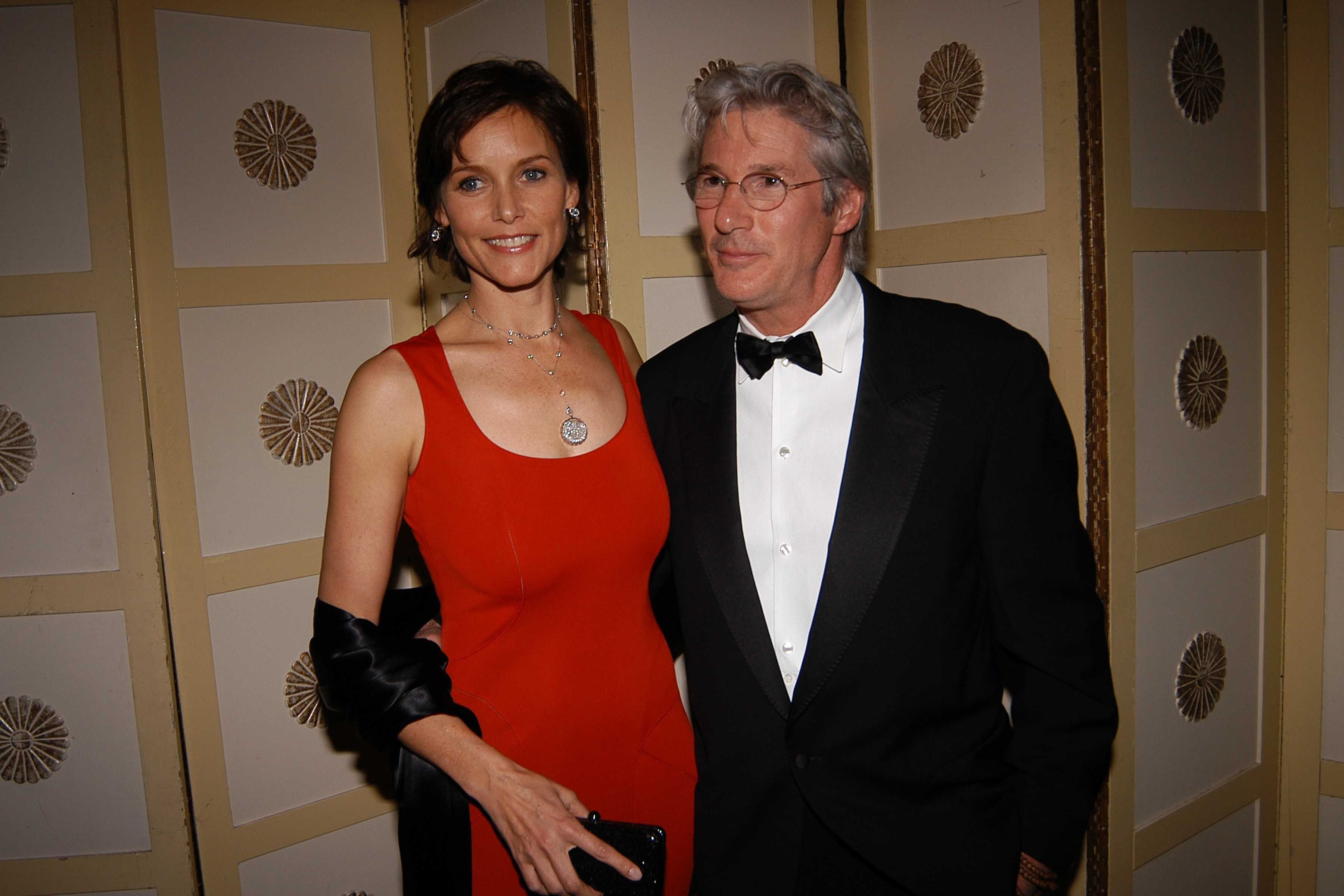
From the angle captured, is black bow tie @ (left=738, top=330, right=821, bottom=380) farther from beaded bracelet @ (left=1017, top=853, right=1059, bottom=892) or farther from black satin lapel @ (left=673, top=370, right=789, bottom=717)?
beaded bracelet @ (left=1017, top=853, right=1059, bottom=892)

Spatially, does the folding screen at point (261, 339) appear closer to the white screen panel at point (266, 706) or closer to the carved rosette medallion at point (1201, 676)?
the white screen panel at point (266, 706)

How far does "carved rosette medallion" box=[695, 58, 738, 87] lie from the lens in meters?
2.63

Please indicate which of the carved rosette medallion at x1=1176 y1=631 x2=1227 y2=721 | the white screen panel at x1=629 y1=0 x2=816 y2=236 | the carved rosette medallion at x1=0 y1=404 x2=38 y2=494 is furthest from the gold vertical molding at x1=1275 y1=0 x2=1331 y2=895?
the carved rosette medallion at x1=0 y1=404 x2=38 y2=494

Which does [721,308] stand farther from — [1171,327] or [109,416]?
[109,416]

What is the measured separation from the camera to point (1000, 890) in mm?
1772

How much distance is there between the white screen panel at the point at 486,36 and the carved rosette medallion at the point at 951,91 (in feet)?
3.33

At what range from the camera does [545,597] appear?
6.24ft

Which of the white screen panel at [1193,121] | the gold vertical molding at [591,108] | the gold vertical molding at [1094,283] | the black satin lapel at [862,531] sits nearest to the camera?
the black satin lapel at [862,531]

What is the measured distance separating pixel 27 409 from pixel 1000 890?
8.70 ft

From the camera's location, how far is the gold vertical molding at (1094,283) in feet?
7.44

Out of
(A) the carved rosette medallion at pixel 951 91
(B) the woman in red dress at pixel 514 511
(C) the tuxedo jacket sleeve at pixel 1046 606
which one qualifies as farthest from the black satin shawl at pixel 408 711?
(A) the carved rosette medallion at pixel 951 91

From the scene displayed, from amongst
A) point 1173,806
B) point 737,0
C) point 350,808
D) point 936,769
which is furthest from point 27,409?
point 1173,806

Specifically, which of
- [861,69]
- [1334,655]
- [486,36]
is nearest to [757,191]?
[861,69]

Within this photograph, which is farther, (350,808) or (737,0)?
(350,808)
